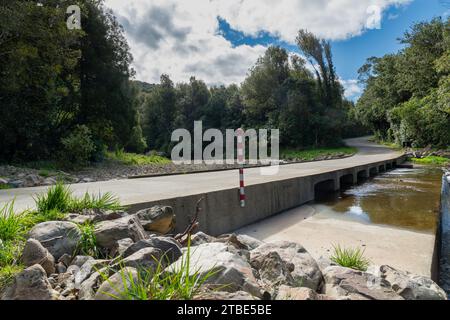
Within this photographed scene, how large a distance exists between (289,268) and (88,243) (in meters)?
2.16

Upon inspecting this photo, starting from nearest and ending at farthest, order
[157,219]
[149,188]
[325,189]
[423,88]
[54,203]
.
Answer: [54,203] → [157,219] → [149,188] → [325,189] → [423,88]

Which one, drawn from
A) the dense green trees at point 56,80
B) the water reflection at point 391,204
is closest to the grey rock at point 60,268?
the water reflection at point 391,204

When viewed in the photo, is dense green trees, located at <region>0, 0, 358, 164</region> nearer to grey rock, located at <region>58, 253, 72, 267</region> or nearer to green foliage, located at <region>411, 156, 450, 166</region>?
green foliage, located at <region>411, 156, 450, 166</region>

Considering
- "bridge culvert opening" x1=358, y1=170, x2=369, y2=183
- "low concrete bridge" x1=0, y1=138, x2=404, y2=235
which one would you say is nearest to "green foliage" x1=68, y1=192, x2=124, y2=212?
"low concrete bridge" x1=0, y1=138, x2=404, y2=235

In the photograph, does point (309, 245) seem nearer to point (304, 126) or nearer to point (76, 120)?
point (76, 120)

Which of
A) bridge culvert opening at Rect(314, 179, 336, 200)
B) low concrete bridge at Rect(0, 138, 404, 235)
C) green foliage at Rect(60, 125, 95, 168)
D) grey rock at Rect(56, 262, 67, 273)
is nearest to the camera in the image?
grey rock at Rect(56, 262, 67, 273)

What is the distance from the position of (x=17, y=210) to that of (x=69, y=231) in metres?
1.60

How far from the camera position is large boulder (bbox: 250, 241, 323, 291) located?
2617mm

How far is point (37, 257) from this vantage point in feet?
7.81

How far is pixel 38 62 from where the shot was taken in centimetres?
1227

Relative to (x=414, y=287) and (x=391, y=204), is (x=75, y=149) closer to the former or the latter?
(x=391, y=204)

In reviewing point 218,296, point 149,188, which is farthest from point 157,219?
point 149,188

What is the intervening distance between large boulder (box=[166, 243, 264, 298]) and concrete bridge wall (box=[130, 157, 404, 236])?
2.15 meters
